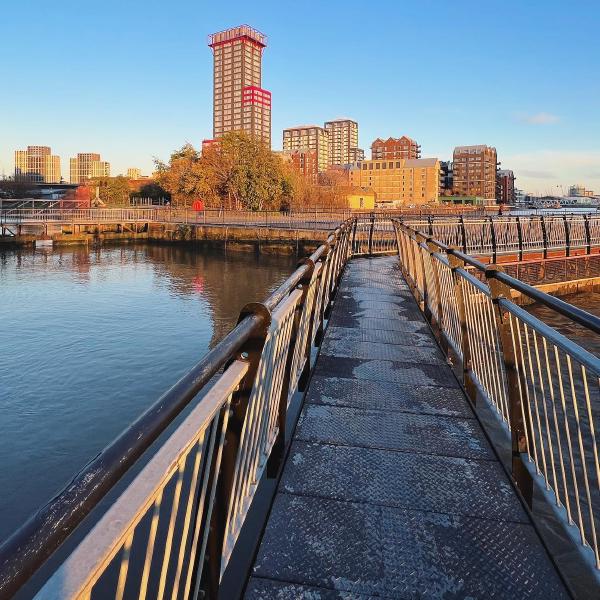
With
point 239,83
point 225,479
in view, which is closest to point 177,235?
point 225,479

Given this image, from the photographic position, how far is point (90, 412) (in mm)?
9016

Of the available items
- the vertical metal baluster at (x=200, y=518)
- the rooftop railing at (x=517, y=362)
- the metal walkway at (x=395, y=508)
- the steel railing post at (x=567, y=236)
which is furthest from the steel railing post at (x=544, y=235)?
the vertical metal baluster at (x=200, y=518)

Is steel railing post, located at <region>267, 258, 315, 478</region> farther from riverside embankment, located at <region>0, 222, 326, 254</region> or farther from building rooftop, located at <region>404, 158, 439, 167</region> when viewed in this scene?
building rooftop, located at <region>404, 158, 439, 167</region>

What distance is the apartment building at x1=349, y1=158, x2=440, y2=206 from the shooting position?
141250mm

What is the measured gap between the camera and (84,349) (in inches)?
500

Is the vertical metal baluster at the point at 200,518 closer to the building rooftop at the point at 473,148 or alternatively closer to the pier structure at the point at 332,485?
the pier structure at the point at 332,485

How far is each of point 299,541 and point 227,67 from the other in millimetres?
208291

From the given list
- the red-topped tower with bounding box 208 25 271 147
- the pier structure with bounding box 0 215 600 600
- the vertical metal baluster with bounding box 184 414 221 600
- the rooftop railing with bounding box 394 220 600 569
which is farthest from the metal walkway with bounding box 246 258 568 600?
the red-topped tower with bounding box 208 25 271 147

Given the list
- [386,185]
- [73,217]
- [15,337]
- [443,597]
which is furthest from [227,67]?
[443,597]

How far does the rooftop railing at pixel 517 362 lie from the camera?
233 cm

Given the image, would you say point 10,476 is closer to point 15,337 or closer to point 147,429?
point 147,429

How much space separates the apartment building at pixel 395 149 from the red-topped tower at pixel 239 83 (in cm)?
3909

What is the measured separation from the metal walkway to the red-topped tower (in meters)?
184

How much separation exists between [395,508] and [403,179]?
14871cm
